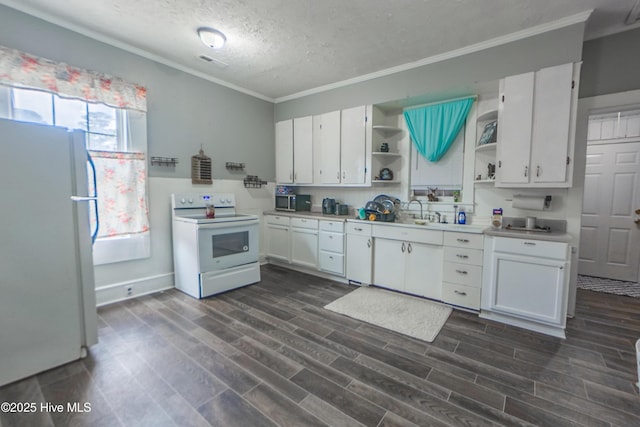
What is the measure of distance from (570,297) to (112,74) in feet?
17.3

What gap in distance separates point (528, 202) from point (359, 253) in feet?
6.23

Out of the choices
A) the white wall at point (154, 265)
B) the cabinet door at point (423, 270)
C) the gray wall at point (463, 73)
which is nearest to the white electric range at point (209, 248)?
the white wall at point (154, 265)

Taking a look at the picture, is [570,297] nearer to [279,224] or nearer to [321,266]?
[321,266]

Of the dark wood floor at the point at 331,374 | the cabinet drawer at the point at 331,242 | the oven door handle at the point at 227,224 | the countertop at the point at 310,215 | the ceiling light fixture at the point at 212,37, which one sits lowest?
the dark wood floor at the point at 331,374

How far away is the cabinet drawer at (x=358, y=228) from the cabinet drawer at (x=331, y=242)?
15 centimetres

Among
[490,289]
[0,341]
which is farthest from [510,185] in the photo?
[0,341]

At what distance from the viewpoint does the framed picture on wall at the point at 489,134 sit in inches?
116

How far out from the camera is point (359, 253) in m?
3.57

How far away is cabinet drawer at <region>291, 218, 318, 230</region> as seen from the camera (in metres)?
3.96

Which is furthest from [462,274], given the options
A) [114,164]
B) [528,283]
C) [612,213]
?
[114,164]

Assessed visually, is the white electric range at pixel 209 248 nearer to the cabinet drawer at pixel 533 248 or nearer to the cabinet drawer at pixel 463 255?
the cabinet drawer at pixel 463 255

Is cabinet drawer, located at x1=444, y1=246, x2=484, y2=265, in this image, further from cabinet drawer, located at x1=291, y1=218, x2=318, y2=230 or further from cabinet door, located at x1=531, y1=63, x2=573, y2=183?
cabinet drawer, located at x1=291, y1=218, x2=318, y2=230

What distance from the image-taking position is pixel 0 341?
5.66 feet

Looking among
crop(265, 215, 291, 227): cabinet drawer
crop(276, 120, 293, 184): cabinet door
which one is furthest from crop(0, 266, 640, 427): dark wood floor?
crop(276, 120, 293, 184): cabinet door
